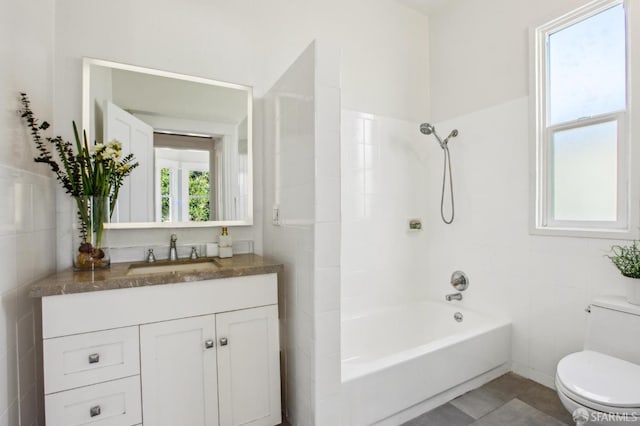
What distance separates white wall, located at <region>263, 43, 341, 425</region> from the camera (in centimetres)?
142

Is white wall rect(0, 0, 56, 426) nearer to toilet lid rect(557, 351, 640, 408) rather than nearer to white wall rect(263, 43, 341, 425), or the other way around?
white wall rect(263, 43, 341, 425)

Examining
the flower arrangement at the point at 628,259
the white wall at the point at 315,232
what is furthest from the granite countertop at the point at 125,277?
the flower arrangement at the point at 628,259

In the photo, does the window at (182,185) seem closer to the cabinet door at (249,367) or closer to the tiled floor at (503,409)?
the cabinet door at (249,367)

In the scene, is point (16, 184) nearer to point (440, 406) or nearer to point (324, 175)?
point (324, 175)

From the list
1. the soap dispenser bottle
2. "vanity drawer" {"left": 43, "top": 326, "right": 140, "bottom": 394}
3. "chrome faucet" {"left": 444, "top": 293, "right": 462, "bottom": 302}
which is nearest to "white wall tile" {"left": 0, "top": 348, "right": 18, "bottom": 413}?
"vanity drawer" {"left": 43, "top": 326, "right": 140, "bottom": 394}

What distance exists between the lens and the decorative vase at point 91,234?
1548 mm

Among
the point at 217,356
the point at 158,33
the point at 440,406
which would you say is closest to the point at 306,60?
the point at 158,33

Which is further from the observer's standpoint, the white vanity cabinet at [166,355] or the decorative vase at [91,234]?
the decorative vase at [91,234]

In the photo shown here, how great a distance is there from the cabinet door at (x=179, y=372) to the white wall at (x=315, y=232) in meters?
0.43

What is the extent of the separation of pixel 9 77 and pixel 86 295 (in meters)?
0.89

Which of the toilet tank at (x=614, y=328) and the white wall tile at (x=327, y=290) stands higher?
the white wall tile at (x=327, y=290)

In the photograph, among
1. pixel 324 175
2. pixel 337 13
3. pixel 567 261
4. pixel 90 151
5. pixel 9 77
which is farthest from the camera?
pixel 337 13

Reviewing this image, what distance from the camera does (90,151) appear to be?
158cm

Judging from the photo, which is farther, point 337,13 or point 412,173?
point 412,173
